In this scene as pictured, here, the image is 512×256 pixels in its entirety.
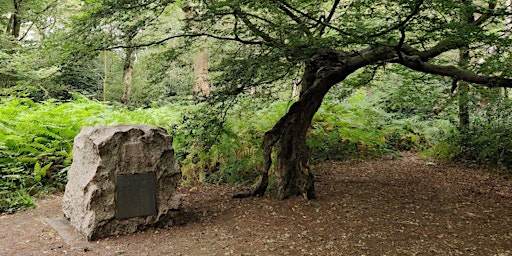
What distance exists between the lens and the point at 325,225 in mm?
4293

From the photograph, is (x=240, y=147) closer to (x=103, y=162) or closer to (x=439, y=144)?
(x=103, y=162)

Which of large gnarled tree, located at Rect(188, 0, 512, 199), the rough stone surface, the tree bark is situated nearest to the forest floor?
the rough stone surface

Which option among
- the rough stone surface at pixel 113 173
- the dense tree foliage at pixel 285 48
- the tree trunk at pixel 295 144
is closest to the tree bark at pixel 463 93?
the dense tree foliage at pixel 285 48

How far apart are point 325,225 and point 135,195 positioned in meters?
2.26

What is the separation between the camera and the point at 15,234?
4.45 m

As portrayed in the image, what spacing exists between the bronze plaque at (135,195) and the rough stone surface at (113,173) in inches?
1.7

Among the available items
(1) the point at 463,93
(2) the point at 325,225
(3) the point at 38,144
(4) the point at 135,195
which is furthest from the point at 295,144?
(3) the point at 38,144

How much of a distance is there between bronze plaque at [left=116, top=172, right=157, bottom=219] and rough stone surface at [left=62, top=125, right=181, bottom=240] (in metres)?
0.04

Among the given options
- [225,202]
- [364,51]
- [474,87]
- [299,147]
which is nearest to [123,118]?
[225,202]

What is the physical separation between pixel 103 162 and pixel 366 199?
353 centimetres

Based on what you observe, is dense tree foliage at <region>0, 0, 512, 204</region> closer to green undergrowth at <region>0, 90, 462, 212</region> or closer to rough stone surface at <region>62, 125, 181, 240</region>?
green undergrowth at <region>0, 90, 462, 212</region>

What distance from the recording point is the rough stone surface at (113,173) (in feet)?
13.8

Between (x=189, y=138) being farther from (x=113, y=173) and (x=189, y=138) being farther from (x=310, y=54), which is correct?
(x=310, y=54)

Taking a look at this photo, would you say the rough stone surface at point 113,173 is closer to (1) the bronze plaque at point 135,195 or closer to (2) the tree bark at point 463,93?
(1) the bronze plaque at point 135,195
